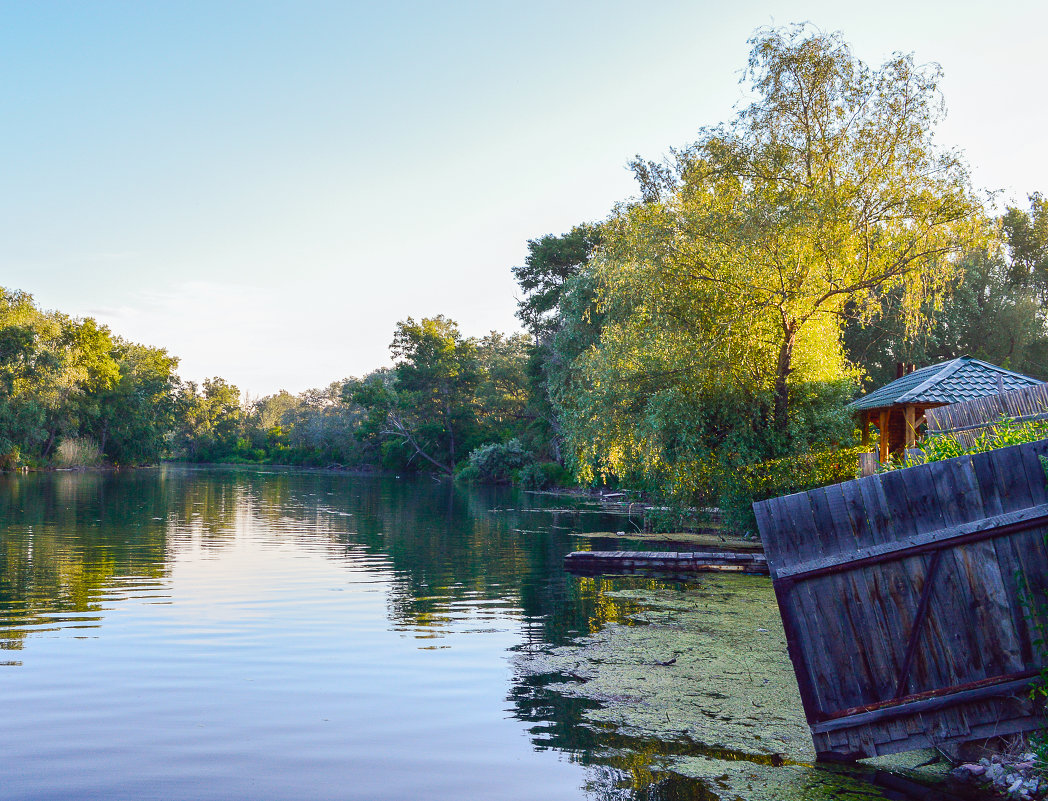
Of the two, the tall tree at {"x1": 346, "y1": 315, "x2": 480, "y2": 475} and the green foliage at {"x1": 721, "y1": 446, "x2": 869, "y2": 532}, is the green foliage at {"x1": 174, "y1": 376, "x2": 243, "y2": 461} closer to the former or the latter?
the tall tree at {"x1": 346, "y1": 315, "x2": 480, "y2": 475}

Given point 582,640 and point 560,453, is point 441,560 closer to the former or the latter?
point 582,640

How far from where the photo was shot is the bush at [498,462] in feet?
215

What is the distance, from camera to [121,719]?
818 centimetres

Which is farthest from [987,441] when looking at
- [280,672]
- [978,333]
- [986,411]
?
[978,333]

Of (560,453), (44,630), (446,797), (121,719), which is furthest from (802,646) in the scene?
(560,453)

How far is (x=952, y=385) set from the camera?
18047 millimetres

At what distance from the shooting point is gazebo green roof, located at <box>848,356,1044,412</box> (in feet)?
57.1

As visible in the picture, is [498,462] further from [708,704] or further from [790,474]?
[708,704]

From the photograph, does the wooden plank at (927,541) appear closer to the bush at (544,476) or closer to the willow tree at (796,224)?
the willow tree at (796,224)

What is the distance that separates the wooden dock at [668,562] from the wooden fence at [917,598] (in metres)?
11.8

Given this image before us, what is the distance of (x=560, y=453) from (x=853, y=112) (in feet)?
127

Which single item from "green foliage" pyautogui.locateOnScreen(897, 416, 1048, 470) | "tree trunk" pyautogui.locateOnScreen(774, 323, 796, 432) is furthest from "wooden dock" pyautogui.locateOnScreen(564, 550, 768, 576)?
"green foliage" pyautogui.locateOnScreen(897, 416, 1048, 470)

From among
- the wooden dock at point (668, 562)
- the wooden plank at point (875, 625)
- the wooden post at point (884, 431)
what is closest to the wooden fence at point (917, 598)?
the wooden plank at point (875, 625)

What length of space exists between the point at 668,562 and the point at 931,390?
6.87 m
